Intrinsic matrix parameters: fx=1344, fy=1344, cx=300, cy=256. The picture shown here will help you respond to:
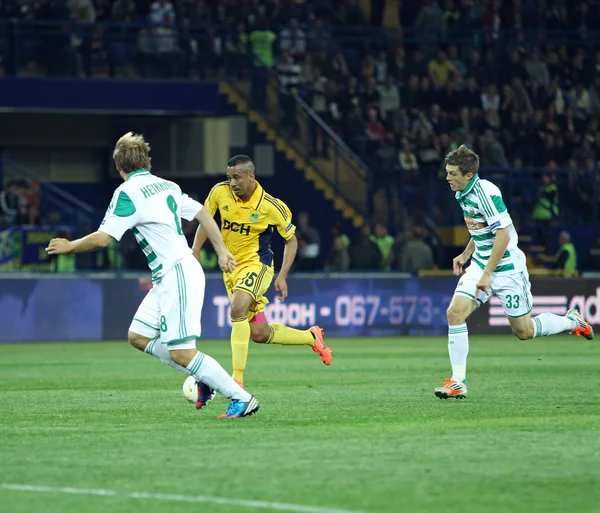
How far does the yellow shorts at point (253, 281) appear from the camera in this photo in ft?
39.0

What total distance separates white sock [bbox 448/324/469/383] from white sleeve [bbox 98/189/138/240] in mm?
3654

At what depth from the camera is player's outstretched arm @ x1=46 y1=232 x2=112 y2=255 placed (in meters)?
8.67

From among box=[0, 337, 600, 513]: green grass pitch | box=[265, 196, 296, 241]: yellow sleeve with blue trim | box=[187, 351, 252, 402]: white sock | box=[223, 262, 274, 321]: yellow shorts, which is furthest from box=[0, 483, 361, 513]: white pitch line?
box=[265, 196, 296, 241]: yellow sleeve with blue trim

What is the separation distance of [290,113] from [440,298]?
679 centimetres

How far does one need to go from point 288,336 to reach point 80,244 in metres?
4.33

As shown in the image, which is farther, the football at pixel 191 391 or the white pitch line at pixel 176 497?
the football at pixel 191 391

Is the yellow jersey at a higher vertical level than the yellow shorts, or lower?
higher

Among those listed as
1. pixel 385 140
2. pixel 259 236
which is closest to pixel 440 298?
pixel 385 140

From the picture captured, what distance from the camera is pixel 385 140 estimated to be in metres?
29.8

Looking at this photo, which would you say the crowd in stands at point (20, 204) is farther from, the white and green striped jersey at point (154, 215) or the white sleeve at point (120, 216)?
the white sleeve at point (120, 216)

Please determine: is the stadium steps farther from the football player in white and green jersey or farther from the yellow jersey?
the football player in white and green jersey

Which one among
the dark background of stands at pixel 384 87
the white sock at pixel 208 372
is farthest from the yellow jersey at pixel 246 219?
the dark background of stands at pixel 384 87

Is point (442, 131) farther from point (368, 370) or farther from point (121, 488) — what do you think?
point (121, 488)

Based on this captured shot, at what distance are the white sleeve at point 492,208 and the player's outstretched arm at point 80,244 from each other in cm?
384
